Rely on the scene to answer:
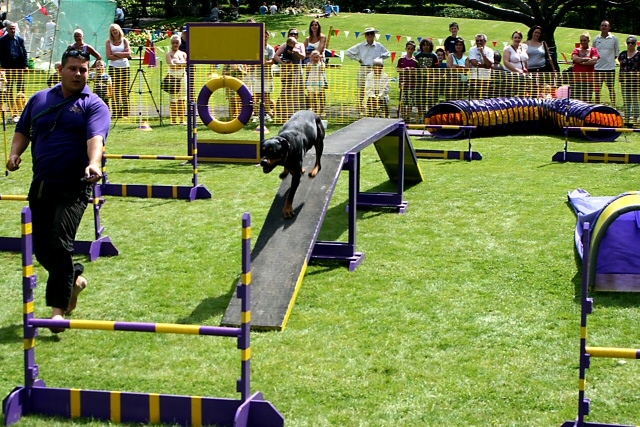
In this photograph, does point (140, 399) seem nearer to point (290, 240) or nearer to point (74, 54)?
point (74, 54)

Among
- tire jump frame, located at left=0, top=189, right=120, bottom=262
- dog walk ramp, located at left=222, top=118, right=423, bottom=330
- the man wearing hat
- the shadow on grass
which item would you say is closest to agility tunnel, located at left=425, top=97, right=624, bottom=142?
the man wearing hat

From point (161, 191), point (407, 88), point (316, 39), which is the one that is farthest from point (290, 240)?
point (407, 88)

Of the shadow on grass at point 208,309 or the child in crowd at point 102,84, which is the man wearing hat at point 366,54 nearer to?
the child in crowd at point 102,84

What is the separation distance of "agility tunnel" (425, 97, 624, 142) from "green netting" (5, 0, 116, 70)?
13481mm

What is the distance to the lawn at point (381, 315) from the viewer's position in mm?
5363

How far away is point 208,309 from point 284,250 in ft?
2.60

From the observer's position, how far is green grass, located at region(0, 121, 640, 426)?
17.6 ft

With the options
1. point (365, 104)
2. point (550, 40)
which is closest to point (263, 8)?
point (550, 40)

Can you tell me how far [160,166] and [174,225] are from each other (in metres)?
3.93

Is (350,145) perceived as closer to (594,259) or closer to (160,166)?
(594,259)

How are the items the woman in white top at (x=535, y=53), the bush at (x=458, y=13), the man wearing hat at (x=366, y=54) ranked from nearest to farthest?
the man wearing hat at (x=366, y=54), the woman in white top at (x=535, y=53), the bush at (x=458, y=13)

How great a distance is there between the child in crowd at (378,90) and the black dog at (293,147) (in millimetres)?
9450

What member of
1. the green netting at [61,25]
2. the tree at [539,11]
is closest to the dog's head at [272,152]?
the tree at [539,11]

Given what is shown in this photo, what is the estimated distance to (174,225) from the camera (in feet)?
32.3
